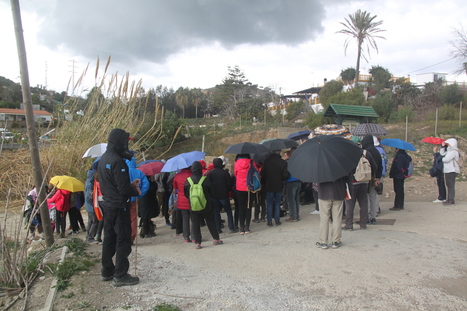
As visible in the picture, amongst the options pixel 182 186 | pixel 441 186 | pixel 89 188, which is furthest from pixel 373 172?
pixel 89 188

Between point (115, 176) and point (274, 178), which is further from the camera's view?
point (274, 178)

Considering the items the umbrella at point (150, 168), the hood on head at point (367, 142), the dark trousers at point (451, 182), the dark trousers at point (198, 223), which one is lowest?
the dark trousers at point (198, 223)

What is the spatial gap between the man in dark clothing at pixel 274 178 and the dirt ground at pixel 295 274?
2.47 feet

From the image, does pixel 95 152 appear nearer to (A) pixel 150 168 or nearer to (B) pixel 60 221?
(A) pixel 150 168

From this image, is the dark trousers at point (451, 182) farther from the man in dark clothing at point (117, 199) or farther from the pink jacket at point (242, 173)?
the man in dark clothing at point (117, 199)

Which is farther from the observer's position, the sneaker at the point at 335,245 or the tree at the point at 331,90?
the tree at the point at 331,90

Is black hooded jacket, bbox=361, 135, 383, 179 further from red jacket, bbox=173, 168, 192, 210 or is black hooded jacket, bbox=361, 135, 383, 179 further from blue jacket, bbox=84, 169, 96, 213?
blue jacket, bbox=84, 169, 96, 213

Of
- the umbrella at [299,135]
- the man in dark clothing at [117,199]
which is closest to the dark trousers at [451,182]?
the umbrella at [299,135]

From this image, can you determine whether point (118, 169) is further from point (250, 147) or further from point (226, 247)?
point (250, 147)

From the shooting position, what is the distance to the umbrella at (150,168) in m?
7.52

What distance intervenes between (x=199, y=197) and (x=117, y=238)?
Answer: 1.93 meters

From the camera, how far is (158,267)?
5.18m

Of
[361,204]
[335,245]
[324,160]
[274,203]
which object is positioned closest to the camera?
[324,160]

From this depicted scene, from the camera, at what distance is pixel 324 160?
17.6 feet
